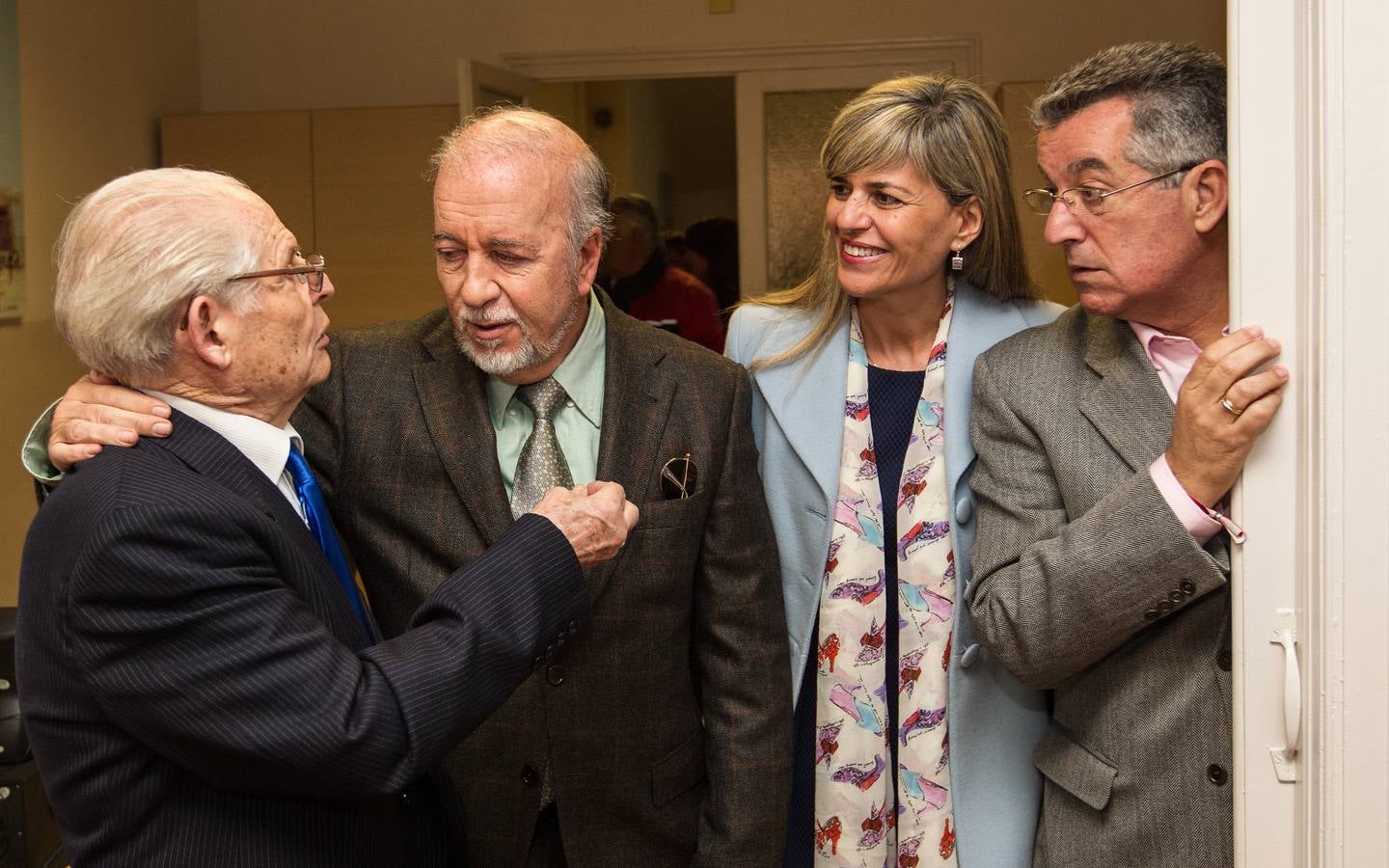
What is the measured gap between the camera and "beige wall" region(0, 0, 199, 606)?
4.07 m

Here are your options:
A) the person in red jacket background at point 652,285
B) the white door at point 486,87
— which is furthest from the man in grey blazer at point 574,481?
the person in red jacket background at point 652,285

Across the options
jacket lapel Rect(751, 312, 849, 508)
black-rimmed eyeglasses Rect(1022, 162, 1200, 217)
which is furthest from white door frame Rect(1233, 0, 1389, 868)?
jacket lapel Rect(751, 312, 849, 508)

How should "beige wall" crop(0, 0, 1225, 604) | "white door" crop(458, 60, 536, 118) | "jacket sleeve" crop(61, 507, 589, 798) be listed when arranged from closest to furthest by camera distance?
"jacket sleeve" crop(61, 507, 589, 798) → "white door" crop(458, 60, 536, 118) → "beige wall" crop(0, 0, 1225, 604)

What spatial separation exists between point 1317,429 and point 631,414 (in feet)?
2.74

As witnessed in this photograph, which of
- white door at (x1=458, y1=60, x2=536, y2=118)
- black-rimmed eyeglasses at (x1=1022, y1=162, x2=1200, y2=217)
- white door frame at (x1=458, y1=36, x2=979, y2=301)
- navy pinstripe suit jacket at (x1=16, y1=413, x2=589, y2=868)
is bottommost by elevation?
navy pinstripe suit jacket at (x1=16, y1=413, x2=589, y2=868)

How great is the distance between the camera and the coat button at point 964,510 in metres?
1.72

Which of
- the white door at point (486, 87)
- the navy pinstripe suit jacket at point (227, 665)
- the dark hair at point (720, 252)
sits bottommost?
the navy pinstripe suit jacket at point (227, 665)

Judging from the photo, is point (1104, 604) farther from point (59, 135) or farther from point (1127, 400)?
point (59, 135)

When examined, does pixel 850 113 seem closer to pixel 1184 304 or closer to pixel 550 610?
pixel 1184 304

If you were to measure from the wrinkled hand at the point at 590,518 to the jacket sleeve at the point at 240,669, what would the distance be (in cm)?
19

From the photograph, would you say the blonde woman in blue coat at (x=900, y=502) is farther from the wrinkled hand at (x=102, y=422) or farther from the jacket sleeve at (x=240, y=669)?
the wrinkled hand at (x=102, y=422)

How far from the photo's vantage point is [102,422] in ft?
4.07


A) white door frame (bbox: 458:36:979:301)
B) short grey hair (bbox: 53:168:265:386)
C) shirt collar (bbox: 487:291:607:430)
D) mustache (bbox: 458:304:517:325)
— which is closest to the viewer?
short grey hair (bbox: 53:168:265:386)

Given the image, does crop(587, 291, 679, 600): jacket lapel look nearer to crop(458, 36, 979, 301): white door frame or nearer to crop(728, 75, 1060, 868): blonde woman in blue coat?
crop(728, 75, 1060, 868): blonde woman in blue coat
